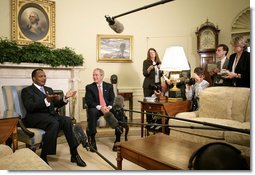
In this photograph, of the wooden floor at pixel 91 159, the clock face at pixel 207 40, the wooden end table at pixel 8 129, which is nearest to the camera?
the wooden end table at pixel 8 129

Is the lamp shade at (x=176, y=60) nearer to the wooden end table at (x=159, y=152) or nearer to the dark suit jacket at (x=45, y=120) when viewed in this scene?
the wooden end table at (x=159, y=152)

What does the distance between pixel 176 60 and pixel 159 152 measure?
1.36 m

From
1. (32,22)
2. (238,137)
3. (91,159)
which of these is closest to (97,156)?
(91,159)

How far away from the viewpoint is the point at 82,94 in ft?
9.00

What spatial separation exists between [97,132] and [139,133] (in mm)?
568

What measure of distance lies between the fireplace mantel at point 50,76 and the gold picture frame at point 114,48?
0.41m

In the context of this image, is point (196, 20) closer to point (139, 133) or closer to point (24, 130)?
point (139, 133)

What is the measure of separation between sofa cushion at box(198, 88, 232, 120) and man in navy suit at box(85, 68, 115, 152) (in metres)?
1.13

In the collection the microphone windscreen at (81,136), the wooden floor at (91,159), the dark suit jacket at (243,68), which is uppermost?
the dark suit jacket at (243,68)

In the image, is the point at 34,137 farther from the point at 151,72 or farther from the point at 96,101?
the point at 151,72

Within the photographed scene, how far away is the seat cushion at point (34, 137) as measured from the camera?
7.54 feet

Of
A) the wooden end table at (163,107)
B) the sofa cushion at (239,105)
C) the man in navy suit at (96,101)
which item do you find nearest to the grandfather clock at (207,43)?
the sofa cushion at (239,105)

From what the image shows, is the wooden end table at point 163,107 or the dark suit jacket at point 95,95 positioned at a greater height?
the dark suit jacket at point 95,95

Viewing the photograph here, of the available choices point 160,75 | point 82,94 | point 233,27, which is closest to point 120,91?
point 82,94
